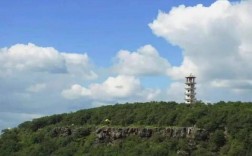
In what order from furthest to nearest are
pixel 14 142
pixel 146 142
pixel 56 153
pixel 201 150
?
pixel 14 142, pixel 56 153, pixel 146 142, pixel 201 150

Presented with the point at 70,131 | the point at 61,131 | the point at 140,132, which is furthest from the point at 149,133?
the point at 61,131

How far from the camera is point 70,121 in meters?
190

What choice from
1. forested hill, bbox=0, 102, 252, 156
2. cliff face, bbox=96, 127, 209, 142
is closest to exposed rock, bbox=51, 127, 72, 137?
forested hill, bbox=0, 102, 252, 156

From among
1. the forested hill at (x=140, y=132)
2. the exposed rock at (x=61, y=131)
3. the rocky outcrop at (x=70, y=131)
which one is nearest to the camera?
the forested hill at (x=140, y=132)

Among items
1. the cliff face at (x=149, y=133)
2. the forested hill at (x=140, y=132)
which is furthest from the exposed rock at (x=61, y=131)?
the cliff face at (x=149, y=133)

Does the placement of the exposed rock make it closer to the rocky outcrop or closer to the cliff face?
the rocky outcrop

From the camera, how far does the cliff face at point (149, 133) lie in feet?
484

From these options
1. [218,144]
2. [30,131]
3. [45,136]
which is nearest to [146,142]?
[218,144]

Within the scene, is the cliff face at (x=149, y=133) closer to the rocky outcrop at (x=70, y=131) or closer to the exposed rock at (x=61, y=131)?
the rocky outcrop at (x=70, y=131)

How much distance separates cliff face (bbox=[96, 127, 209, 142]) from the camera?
147625 millimetres

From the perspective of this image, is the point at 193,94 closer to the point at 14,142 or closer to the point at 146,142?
the point at 146,142

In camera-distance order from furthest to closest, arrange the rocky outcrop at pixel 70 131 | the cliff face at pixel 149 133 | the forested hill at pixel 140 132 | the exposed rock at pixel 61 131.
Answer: the exposed rock at pixel 61 131 → the rocky outcrop at pixel 70 131 → the cliff face at pixel 149 133 → the forested hill at pixel 140 132

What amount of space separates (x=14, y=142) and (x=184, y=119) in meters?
58.2

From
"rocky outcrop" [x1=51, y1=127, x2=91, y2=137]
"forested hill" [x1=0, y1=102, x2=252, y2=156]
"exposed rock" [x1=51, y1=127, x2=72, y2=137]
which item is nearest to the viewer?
"forested hill" [x1=0, y1=102, x2=252, y2=156]
